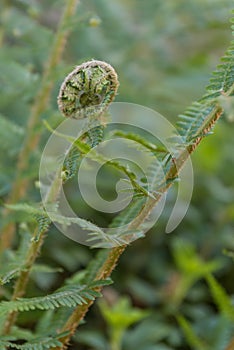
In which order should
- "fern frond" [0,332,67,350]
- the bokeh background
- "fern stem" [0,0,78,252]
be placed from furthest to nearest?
the bokeh background → "fern stem" [0,0,78,252] → "fern frond" [0,332,67,350]

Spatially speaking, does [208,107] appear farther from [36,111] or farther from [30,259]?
[36,111]

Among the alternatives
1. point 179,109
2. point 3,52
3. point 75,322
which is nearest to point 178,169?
point 75,322

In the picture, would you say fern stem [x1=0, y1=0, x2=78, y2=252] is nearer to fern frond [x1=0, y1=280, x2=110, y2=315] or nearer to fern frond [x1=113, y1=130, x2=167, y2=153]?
fern frond [x1=0, y1=280, x2=110, y2=315]

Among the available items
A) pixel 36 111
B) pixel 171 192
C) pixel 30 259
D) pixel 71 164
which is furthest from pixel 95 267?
pixel 171 192

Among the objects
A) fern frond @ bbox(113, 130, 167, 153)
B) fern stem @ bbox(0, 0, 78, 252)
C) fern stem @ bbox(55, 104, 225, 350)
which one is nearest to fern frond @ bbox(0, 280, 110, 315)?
fern stem @ bbox(55, 104, 225, 350)

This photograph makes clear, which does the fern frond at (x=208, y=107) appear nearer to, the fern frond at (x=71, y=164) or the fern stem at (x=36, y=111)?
the fern frond at (x=71, y=164)

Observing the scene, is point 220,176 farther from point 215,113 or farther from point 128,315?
point 215,113
